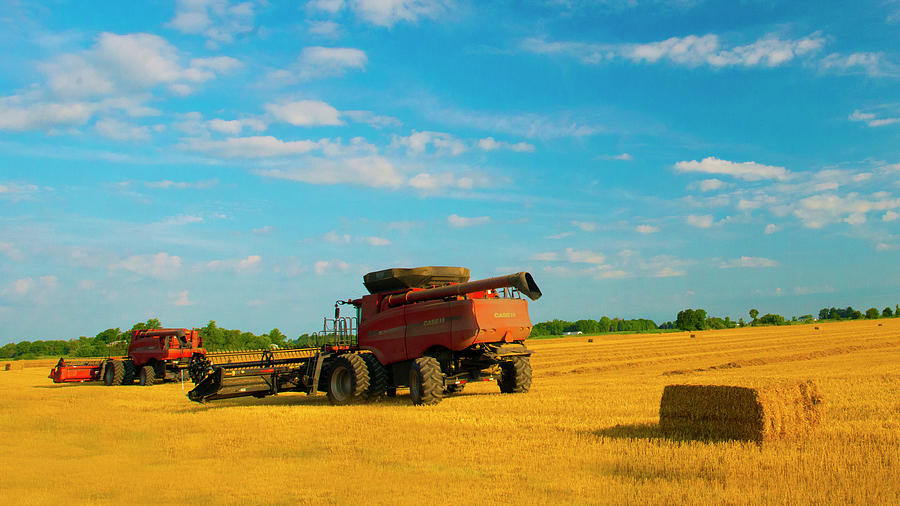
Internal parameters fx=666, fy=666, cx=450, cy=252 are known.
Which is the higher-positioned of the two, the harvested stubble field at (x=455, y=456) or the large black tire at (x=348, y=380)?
the large black tire at (x=348, y=380)

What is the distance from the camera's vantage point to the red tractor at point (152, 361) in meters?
28.3

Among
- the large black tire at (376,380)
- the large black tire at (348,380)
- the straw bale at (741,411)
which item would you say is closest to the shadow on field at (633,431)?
the straw bale at (741,411)

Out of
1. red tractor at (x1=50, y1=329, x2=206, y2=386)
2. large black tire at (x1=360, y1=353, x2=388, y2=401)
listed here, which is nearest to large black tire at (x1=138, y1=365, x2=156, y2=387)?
red tractor at (x1=50, y1=329, x2=206, y2=386)

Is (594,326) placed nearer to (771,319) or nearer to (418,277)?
(771,319)

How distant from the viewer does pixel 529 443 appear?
9.50 metres

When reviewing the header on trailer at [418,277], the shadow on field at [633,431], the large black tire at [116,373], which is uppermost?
the header on trailer at [418,277]

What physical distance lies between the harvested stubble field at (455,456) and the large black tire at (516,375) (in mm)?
589

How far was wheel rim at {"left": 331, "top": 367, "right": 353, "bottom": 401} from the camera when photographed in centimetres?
1638

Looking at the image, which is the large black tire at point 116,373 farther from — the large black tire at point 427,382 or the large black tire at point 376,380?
the large black tire at point 427,382

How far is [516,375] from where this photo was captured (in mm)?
16203

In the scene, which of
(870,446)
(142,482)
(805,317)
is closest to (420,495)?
(142,482)

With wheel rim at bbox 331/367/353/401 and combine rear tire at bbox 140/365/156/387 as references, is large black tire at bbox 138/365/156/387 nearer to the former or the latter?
combine rear tire at bbox 140/365/156/387

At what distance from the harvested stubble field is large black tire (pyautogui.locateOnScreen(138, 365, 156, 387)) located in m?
12.5

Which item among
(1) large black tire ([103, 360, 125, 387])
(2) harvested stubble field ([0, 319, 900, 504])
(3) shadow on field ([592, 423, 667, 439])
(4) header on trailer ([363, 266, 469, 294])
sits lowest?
(2) harvested stubble field ([0, 319, 900, 504])
